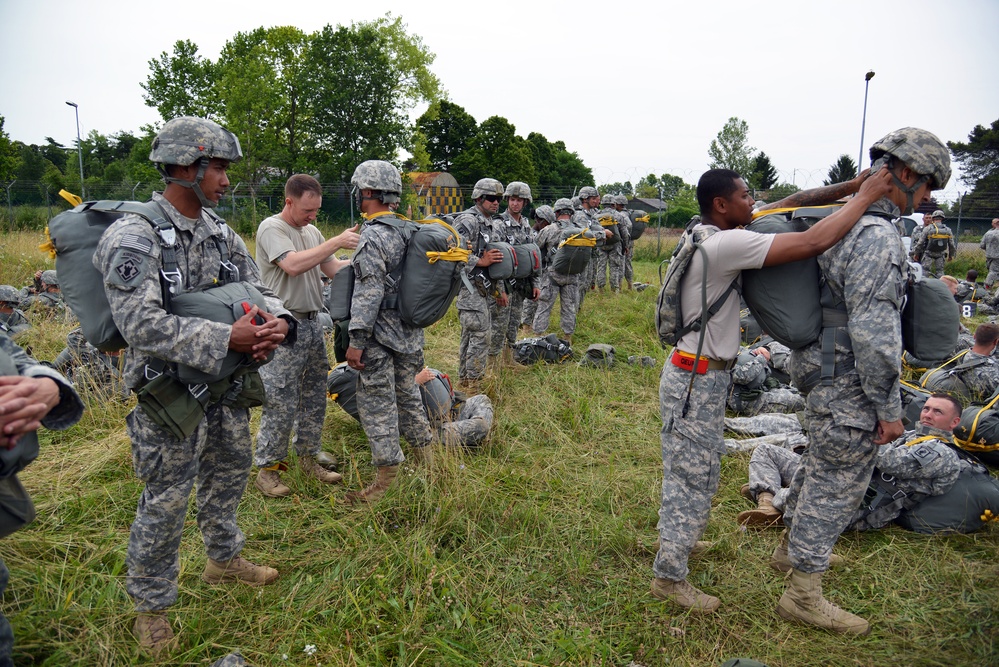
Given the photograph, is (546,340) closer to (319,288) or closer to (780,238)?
(319,288)

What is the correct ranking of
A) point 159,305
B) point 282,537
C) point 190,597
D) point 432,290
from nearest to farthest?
1. point 159,305
2. point 190,597
3. point 282,537
4. point 432,290

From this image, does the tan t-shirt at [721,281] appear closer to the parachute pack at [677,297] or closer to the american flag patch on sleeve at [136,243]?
the parachute pack at [677,297]

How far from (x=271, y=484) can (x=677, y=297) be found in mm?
2914

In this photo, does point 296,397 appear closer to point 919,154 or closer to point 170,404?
point 170,404

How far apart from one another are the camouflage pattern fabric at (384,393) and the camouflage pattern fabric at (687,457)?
5.75 ft

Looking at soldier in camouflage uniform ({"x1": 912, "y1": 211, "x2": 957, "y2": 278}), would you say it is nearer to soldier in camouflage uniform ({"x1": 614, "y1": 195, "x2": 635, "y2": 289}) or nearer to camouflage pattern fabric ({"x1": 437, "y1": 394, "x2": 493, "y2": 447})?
soldier in camouflage uniform ({"x1": 614, "y1": 195, "x2": 635, "y2": 289})

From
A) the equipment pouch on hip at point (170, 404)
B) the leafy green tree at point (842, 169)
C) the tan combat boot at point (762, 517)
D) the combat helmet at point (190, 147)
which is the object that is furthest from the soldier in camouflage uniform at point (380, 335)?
the leafy green tree at point (842, 169)

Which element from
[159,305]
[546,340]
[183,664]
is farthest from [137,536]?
[546,340]

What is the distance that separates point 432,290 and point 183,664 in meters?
2.27

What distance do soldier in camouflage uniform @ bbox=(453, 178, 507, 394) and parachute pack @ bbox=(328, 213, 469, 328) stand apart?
6.84 feet

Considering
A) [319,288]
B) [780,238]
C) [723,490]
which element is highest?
[780,238]

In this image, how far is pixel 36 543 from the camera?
10.6 ft

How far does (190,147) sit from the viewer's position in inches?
96.7

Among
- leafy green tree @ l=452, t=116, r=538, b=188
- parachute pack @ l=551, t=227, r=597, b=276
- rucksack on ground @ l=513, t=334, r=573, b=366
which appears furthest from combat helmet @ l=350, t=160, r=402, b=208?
leafy green tree @ l=452, t=116, r=538, b=188
